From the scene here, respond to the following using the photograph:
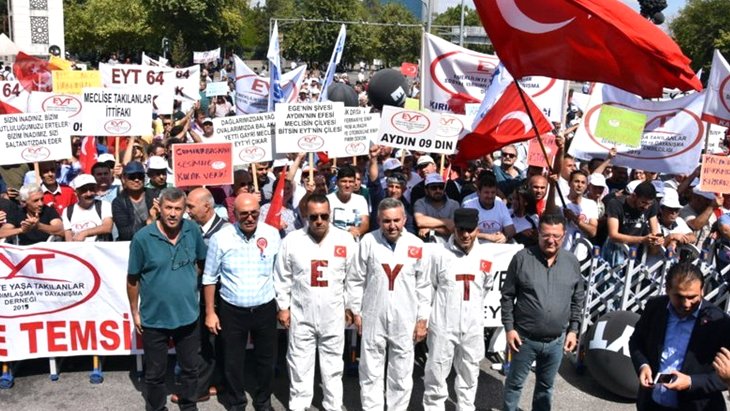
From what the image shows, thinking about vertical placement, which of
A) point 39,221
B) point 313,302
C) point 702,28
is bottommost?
point 313,302

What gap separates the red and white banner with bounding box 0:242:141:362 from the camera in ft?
19.7

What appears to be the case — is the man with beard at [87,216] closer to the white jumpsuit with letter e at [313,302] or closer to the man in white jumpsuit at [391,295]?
the white jumpsuit with letter e at [313,302]

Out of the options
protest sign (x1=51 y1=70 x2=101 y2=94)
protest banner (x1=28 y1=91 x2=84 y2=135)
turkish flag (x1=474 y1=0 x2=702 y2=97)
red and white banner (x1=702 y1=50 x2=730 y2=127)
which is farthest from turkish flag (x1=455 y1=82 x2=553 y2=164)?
protest sign (x1=51 y1=70 x2=101 y2=94)

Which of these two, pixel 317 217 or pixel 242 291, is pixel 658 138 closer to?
A: pixel 317 217

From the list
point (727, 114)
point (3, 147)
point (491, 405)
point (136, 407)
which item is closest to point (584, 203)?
point (491, 405)

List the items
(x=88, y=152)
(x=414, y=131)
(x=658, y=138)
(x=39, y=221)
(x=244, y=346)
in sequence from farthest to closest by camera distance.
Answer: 1. (x=88, y=152)
2. (x=658, y=138)
3. (x=414, y=131)
4. (x=39, y=221)
5. (x=244, y=346)

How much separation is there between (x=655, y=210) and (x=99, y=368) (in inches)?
220

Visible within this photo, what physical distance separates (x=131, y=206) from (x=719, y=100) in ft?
24.5

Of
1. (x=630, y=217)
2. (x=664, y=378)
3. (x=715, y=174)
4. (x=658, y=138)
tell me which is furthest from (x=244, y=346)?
(x=658, y=138)

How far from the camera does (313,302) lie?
5.31 m

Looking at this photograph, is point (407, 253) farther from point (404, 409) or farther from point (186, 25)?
point (186, 25)

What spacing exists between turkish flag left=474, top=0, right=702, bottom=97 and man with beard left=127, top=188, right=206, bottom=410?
10.7 ft

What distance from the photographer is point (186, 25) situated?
2240 inches

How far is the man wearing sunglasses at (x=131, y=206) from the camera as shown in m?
6.45
